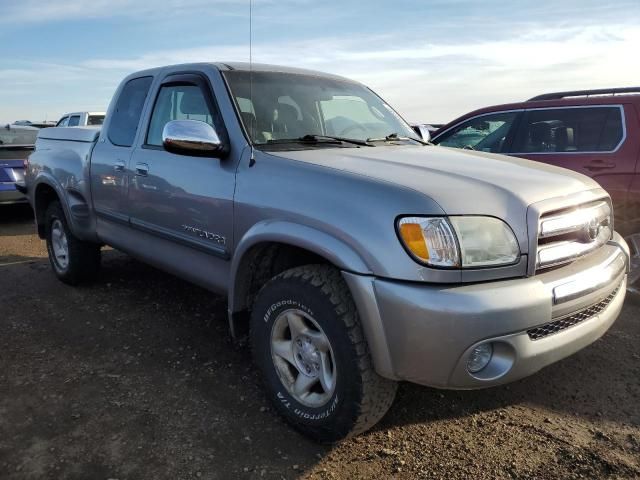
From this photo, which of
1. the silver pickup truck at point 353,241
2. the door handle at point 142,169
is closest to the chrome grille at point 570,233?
the silver pickup truck at point 353,241

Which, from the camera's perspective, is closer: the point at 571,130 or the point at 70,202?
the point at 70,202

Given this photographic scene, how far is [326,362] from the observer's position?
2533 mm

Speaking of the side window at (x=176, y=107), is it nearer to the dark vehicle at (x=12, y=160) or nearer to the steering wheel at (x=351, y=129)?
the steering wheel at (x=351, y=129)

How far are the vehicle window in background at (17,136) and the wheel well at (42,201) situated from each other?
3.62 m

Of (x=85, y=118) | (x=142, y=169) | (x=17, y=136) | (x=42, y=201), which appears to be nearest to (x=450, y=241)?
(x=142, y=169)

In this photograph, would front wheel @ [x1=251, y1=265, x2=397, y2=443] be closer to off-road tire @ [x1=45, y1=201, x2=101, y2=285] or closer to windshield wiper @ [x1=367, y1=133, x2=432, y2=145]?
windshield wiper @ [x1=367, y1=133, x2=432, y2=145]

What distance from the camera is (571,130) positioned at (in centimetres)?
517

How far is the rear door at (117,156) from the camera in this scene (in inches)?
155

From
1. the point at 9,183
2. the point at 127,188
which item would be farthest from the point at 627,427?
the point at 9,183

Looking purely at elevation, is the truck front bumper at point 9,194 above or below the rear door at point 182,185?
below

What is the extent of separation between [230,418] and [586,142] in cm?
412

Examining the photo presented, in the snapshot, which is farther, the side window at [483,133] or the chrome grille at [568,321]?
the side window at [483,133]

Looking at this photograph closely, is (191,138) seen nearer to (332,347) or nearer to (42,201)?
(332,347)

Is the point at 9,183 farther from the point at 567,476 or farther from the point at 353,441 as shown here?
the point at 567,476
